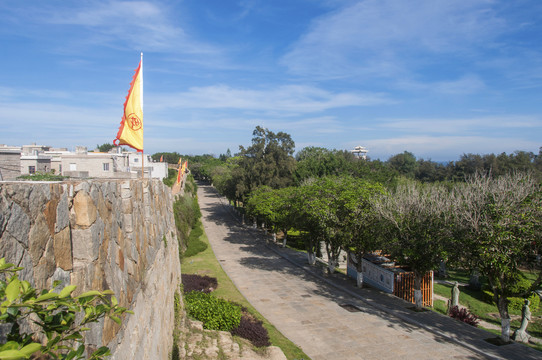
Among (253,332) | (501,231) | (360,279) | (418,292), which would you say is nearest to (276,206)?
(360,279)

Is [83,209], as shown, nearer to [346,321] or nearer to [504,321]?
[346,321]

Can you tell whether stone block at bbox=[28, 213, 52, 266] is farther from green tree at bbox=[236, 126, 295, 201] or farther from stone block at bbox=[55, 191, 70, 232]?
green tree at bbox=[236, 126, 295, 201]

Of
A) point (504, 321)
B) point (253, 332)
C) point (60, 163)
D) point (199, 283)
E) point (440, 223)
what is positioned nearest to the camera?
point (253, 332)

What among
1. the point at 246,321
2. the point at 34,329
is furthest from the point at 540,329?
the point at 34,329

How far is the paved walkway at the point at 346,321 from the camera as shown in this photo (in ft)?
38.0

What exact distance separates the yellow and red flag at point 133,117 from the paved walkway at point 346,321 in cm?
882

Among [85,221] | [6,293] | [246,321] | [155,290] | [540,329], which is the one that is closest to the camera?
[6,293]


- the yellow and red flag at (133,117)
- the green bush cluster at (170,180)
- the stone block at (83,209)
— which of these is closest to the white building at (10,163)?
the yellow and red flag at (133,117)

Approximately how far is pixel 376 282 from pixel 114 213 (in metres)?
17.8

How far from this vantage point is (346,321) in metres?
14.1

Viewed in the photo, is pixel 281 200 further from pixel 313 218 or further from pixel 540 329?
pixel 540 329

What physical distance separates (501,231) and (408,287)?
7.22m

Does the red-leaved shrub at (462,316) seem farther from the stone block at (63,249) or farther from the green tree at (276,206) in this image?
the stone block at (63,249)

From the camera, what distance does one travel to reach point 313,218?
64.4ft
